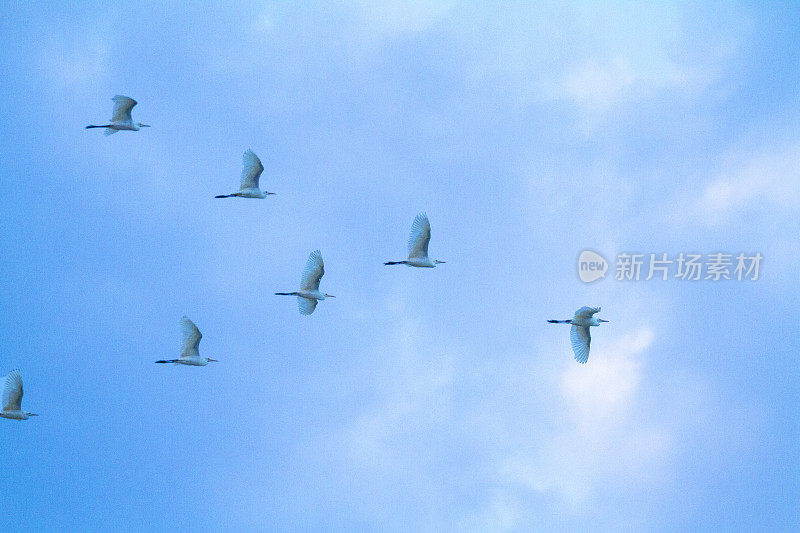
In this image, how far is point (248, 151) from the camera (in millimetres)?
50469

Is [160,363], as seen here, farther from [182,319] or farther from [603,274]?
[603,274]

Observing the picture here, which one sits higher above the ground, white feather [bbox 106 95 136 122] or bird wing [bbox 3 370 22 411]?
white feather [bbox 106 95 136 122]

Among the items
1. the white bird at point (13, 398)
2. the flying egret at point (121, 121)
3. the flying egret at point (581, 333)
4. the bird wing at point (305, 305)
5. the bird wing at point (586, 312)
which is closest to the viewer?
the white bird at point (13, 398)

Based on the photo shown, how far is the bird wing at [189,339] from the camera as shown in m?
49.3

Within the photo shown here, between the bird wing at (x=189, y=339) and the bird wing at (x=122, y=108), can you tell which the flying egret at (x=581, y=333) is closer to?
the bird wing at (x=189, y=339)

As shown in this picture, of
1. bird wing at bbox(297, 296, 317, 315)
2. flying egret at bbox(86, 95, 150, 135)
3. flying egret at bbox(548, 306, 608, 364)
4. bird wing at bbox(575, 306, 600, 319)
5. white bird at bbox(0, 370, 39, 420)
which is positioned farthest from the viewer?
flying egret at bbox(86, 95, 150, 135)

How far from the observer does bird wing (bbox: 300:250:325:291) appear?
50.7 meters

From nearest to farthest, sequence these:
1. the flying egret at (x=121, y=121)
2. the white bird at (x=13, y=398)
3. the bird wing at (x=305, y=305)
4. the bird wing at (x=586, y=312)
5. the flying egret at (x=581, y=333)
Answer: the white bird at (x=13, y=398) → the bird wing at (x=586, y=312) → the flying egret at (x=581, y=333) → the bird wing at (x=305, y=305) → the flying egret at (x=121, y=121)

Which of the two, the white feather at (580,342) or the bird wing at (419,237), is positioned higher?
the bird wing at (419,237)

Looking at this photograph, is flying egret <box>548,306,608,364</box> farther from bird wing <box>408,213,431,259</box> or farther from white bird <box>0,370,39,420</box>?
white bird <box>0,370,39,420</box>

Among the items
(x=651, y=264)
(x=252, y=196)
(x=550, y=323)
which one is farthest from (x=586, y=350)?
(x=252, y=196)

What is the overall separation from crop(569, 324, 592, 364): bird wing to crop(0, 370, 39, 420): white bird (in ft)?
83.3

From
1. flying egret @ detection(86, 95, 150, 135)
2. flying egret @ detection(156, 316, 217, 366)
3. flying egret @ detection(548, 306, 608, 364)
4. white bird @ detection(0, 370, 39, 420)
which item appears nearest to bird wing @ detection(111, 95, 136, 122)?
flying egret @ detection(86, 95, 150, 135)

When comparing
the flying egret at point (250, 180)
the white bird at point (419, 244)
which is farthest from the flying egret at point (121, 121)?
the white bird at point (419, 244)
